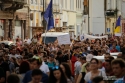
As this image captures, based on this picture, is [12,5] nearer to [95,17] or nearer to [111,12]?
[95,17]

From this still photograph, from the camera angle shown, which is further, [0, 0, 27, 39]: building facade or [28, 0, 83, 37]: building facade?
[28, 0, 83, 37]: building facade

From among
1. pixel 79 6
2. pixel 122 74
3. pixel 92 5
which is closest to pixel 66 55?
pixel 122 74

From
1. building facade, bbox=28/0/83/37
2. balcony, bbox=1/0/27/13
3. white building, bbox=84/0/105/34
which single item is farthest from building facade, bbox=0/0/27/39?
white building, bbox=84/0/105/34

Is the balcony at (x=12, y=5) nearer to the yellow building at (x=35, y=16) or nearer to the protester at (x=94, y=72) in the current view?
the yellow building at (x=35, y=16)

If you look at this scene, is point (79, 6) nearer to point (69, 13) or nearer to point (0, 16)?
point (69, 13)

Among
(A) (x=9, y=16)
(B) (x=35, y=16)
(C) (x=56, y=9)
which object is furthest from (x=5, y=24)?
(C) (x=56, y=9)

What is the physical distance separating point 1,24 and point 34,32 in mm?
6967

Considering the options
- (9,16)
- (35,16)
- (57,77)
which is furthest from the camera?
(35,16)

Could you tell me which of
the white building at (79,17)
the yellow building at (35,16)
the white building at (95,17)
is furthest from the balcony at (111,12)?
the yellow building at (35,16)

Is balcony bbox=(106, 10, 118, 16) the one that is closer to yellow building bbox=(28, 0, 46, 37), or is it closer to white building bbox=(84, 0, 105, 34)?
white building bbox=(84, 0, 105, 34)

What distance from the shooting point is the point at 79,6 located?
2653 inches

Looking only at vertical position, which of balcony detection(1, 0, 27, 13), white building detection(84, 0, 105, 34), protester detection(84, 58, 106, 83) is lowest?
white building detection(84, 0, 105, 34)

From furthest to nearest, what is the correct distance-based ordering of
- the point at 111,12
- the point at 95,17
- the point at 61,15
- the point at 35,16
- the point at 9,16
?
the point at 111,12 < the point at 95,17 < the point at 61,15 < the point at 35,16 < the point at 9,16

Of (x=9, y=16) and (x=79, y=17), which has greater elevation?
(x=9, y=16)
